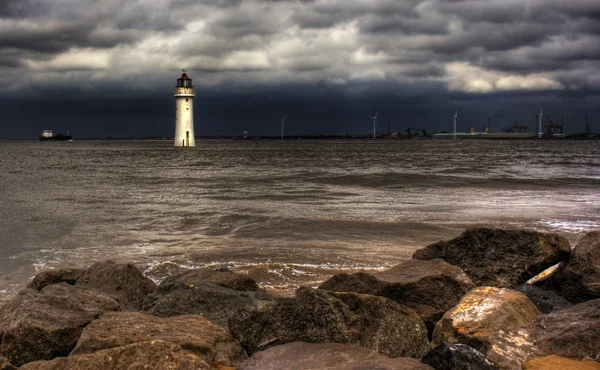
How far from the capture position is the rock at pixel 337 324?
433cm

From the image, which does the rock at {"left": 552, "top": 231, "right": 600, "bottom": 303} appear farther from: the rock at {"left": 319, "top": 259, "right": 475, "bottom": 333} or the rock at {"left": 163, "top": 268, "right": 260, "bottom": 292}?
the rock at {"left": 163, "top": 268, "right": 260, "bottom": 292}

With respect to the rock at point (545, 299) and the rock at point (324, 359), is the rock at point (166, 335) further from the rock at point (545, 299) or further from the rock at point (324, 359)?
the rock at point (545, 299)

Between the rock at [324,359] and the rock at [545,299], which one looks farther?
the rock at [545,299]

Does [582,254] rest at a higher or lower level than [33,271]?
higher

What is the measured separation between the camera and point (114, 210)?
678 inches

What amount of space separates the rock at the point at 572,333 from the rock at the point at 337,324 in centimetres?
Result: 92

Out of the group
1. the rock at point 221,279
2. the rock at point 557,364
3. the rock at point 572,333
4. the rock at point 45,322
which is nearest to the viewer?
the rock at point 557,364

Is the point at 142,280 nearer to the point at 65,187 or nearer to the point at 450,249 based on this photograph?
the point at 450,249

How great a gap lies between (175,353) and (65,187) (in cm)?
2386

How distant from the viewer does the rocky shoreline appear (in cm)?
388

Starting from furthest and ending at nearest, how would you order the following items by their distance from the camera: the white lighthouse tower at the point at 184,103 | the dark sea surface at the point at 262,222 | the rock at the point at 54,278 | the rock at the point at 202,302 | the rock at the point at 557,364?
the white lighthouse tower at the point at 184,103 < the dark sea surface at the point at 262,222 < the rock at the point at 54,278 < the rock at the point at 202,302 < the rock at the point at 557,364

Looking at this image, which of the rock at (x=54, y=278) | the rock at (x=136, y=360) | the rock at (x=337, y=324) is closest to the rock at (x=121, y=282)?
the rock at (x=54, y=278)

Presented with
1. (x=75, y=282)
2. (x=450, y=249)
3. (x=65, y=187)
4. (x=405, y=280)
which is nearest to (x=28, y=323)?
(x=75, y=282)

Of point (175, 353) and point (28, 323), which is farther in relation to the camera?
point (28, 323)
